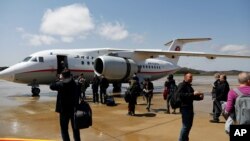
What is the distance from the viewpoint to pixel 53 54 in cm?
1939

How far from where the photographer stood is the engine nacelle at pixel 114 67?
→ 19.4 metres

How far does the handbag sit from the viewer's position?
20.2ft

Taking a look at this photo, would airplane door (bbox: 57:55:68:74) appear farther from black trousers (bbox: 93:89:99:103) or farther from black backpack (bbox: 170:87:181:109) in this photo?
black backpack (bbox: 170:87:181:109)

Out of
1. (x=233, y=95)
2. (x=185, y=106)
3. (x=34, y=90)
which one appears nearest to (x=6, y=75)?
(x=34, y=90)

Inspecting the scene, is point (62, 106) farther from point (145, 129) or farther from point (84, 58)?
point (84, 58)

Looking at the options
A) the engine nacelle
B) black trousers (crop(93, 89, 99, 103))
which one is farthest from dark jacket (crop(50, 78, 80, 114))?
the engine nacelle

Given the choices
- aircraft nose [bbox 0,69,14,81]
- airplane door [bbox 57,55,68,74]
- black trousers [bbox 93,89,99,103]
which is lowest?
black trousers [bbox 93,89,99,103]

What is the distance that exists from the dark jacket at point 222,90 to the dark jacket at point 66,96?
187 inches

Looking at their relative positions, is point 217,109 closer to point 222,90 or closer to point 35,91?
point 222,90

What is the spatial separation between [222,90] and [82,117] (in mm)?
4826

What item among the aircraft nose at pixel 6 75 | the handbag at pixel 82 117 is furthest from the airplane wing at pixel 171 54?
the handbag at pixel 82 117

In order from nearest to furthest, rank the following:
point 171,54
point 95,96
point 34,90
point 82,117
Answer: point 82,117 → point 95,96 → point 34,90 → point 171,54

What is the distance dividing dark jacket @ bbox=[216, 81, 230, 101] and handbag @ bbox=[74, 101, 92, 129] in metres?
4.64

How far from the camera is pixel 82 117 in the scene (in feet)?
20.3
